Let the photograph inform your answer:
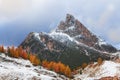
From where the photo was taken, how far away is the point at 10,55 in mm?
183875

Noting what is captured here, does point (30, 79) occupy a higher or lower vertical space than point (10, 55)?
lower

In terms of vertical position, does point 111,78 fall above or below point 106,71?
below

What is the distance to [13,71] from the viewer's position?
133375mm

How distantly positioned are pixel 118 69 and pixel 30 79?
73.5 meters

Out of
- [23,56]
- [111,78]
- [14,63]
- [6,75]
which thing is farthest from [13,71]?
[23,56]

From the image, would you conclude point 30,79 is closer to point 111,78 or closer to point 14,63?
point 14,63

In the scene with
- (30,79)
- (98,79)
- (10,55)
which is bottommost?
(30,79)

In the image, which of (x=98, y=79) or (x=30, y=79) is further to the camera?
(x=98, y=79)

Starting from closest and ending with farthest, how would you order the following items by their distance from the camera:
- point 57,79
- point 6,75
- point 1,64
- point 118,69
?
point 6,75
point 57,79
point 1,64
point 118,69

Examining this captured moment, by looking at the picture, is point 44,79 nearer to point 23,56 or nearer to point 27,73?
point 27,73

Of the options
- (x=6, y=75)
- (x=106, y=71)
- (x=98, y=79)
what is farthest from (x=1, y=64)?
(x=106, y=71)

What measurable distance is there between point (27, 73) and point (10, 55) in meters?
50.0

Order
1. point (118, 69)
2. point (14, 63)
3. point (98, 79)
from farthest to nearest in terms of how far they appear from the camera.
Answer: point (118, 69), point (98, 79), point (14, 63)

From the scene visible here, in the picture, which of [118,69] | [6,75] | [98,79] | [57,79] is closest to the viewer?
[6,75]
